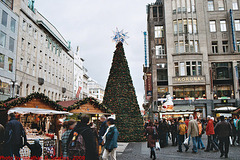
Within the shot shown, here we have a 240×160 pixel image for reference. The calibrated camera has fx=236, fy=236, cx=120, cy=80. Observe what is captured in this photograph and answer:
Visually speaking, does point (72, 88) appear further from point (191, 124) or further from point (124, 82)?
point (191, 124)

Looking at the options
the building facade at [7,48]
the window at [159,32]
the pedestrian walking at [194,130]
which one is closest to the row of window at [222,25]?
the window at [159,32]

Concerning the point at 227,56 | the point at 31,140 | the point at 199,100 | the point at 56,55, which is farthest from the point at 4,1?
the point at 227,56

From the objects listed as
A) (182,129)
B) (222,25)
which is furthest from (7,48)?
(222,25)

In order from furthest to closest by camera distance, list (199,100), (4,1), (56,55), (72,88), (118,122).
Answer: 1. (72,88)
2. (56,55)
3. (199,100)
4. (4,1)
5. (118,122)

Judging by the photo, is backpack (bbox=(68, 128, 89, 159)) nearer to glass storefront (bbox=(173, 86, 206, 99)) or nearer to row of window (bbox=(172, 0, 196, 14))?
glass storefront (bbox=(173, 86, 206, 99))

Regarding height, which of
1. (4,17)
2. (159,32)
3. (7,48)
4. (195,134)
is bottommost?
(195,134)

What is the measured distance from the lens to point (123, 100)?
1853 cm

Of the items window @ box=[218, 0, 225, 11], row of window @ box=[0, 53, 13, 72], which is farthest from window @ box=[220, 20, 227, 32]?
row of window @ box=[0, 53, 13, 72]

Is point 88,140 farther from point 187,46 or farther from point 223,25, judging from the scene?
point 223,25

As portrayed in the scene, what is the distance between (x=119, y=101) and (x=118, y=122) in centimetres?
163

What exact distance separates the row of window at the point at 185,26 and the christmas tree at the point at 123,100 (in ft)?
80.6

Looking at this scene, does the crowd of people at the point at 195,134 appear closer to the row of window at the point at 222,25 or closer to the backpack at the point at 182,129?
the backpack at the point at 182,129

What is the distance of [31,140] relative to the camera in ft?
31.7

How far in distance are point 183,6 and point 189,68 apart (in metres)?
11.3
